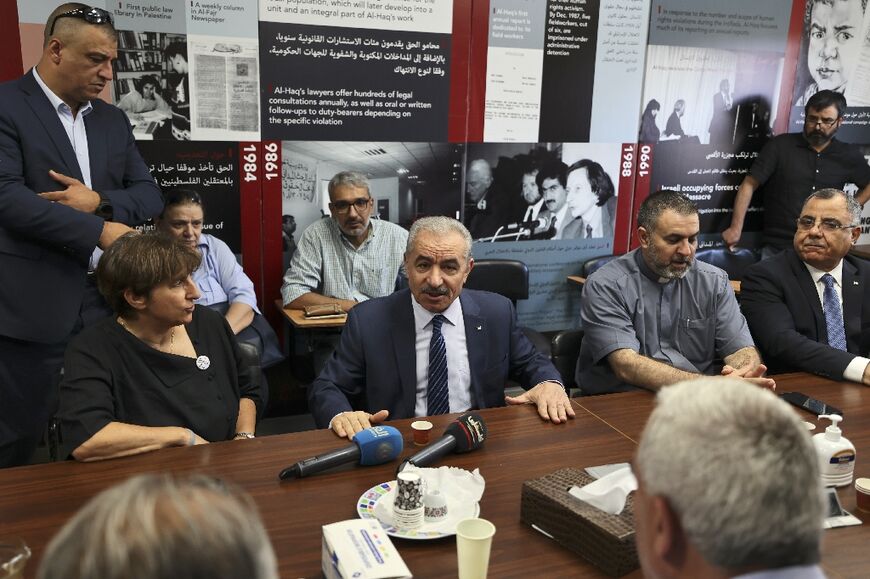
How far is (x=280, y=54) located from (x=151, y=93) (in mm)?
753

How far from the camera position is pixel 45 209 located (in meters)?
2.85

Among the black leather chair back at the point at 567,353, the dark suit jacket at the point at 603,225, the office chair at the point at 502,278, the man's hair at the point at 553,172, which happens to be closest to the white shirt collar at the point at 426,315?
the black leather chair back at the point at 567,353

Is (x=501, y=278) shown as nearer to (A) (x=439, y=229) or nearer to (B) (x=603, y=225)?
(B) (x=603, y=225)

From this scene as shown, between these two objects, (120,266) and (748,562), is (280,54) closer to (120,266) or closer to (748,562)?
(120,266)

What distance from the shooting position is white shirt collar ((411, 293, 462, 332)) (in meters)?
2.66

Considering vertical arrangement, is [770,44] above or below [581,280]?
above

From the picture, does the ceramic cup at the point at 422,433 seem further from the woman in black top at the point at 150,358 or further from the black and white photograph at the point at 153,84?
the black and white photograph at the point at 153,84

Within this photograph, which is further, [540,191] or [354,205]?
[540,191]

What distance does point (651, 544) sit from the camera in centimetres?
98

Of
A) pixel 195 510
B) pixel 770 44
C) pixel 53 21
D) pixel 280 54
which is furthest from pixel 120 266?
pixel 770 44

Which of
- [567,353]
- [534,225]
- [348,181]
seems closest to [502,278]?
[534,225]

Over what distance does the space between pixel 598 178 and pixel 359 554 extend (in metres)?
4.25

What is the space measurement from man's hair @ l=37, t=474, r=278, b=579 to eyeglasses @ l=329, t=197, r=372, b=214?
3.68 metres

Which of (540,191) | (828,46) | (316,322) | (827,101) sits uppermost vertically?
(828,46)
